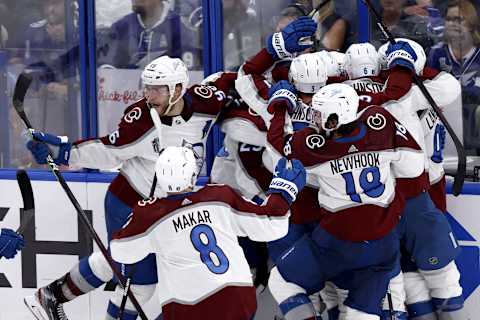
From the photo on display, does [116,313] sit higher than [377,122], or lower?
lower

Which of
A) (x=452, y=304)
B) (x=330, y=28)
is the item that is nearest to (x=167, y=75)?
(x=330, y=28)

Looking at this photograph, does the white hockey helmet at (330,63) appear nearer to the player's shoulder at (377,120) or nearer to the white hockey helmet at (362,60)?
the white hockey helmet at (362,60)

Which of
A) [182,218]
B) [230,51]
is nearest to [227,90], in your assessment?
[230,51]

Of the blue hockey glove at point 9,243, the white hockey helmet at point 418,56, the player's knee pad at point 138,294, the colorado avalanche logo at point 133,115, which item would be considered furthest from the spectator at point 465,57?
the blue hockey glove at point 9,243

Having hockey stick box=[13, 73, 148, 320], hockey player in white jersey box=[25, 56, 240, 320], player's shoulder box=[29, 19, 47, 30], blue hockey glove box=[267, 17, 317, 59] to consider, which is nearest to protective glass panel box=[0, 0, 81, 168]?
player's shoulder box=[29, 19, 47, 30]

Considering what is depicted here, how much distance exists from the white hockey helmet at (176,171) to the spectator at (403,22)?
1.61 metres

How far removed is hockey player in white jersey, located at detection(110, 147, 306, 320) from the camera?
16.9 ft

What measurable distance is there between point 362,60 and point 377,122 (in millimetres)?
577

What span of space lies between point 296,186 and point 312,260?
59cm

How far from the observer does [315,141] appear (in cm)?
570

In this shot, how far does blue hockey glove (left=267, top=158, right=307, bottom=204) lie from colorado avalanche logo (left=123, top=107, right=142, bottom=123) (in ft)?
3.17

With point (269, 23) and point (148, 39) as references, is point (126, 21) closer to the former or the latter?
point (148, 39)

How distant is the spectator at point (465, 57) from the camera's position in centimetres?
628

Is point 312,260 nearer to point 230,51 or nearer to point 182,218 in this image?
point 182,218
